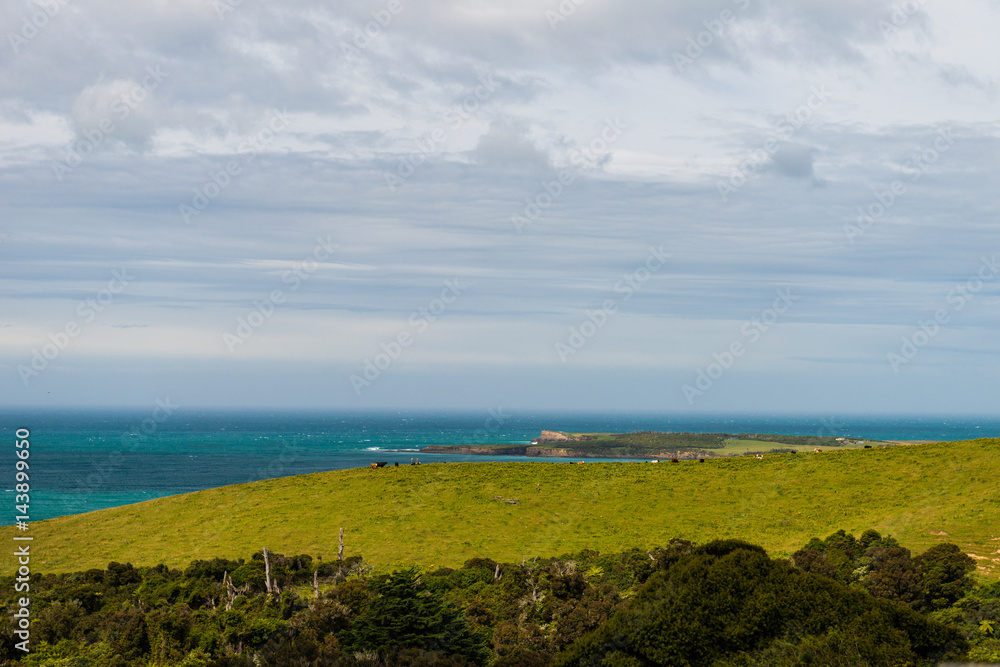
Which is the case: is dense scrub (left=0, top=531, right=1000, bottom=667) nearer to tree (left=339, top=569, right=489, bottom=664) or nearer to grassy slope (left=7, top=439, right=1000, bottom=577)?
tree (left=339, top=569, right=489, bottom=664)

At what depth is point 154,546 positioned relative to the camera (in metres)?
48.0

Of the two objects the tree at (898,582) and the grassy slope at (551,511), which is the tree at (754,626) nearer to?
the tree at (898,582)

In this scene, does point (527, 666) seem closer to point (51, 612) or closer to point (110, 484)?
point (51, 612)

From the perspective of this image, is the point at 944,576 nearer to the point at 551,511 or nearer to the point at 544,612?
the point at 544,612

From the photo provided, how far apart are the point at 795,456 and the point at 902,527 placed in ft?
75.7

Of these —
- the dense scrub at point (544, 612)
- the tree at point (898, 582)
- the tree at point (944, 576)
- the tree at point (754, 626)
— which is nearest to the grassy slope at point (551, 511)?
the tree at point (944, 576)

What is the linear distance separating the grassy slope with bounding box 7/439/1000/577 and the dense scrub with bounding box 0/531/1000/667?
729 centimetres

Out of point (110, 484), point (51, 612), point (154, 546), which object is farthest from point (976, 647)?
point (110, 484)

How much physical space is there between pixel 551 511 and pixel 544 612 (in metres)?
23.6

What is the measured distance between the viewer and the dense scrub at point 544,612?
19391mm

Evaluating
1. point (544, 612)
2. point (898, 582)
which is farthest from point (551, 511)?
point (898, 582)

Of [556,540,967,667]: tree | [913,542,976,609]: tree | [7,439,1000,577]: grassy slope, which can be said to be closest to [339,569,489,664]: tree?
[556,540,967,667]: tree

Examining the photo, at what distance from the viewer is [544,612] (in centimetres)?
3062

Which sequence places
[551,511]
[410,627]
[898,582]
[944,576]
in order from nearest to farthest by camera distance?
[410,627]
[898,582]
[944,576]
[551,511]
